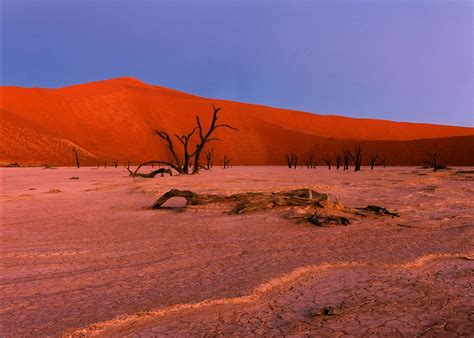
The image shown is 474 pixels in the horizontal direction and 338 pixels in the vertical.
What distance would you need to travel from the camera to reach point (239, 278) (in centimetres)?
371

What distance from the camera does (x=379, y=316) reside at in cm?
272

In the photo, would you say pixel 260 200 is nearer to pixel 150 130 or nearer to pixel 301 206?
pixel 301 206

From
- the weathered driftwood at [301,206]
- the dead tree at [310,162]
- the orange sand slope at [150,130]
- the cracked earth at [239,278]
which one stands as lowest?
the cracked earth at [239,278]

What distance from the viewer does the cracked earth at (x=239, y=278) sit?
2.69 meters

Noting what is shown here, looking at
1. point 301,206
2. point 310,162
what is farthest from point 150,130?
point 301,206

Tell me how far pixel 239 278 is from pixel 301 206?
4203 mm

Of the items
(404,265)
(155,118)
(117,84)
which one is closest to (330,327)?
(404,265)

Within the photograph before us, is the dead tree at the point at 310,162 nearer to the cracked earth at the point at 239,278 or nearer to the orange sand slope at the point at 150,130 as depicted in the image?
the orange sand slope at the point at 150,130

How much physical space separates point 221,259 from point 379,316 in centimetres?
203

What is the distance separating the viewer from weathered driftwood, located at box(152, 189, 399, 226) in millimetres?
6602

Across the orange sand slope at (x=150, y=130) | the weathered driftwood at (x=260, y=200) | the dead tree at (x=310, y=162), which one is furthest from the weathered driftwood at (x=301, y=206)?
the orange sand slope at (x=150, y=130)

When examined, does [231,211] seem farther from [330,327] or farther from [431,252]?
[330,327]

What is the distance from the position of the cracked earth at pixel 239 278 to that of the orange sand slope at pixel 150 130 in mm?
52025

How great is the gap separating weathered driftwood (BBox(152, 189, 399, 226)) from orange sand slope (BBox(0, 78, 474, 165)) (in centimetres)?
4941
